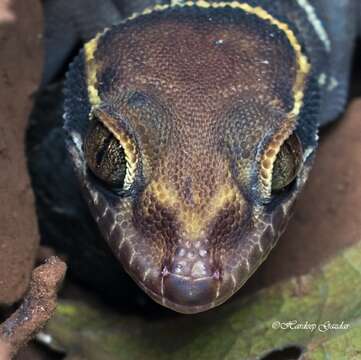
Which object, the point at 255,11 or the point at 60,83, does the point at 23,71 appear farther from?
the point at 255,11

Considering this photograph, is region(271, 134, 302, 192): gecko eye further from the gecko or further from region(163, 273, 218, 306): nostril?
region(163, 273, 218, 306): nostril

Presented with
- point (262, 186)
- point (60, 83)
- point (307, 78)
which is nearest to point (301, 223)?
point (307, 78)

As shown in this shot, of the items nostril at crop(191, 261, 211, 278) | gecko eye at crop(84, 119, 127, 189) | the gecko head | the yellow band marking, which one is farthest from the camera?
the yellow band marking

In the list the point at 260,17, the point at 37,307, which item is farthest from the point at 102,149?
the point at 260,17

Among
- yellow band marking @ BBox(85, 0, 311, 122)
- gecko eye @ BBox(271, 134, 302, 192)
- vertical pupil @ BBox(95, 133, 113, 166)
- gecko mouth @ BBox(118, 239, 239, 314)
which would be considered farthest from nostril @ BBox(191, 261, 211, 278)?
yellow band marking @ BBox(85, 0, 311, 122)

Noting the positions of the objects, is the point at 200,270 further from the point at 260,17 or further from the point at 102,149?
the point at 260,17

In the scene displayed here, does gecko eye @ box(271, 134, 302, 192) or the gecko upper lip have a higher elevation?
gecko eye @ box(271, 134, 302, 192)

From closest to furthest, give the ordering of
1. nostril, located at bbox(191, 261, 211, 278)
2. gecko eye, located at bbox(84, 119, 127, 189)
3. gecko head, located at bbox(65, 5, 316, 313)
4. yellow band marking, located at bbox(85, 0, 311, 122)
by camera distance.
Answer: nostril, located at bbox(191, 261, 211, 278), gecko head, located at bbox(65, 5, 316, 313), gecko eye, located at bbox(84, 119, 127, 189), yellow band marking, located at bbox(85, 0, 311, 122)

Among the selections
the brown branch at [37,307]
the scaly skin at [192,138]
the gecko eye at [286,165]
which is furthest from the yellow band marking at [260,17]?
the brown branch at [37,307]

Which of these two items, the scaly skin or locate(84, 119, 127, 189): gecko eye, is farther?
locate(84, 119, 127, 189): gecko eye
